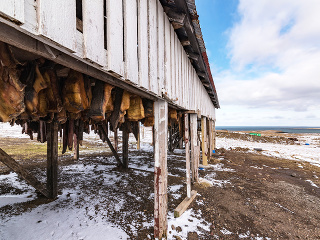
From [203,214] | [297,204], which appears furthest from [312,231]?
[203,214]

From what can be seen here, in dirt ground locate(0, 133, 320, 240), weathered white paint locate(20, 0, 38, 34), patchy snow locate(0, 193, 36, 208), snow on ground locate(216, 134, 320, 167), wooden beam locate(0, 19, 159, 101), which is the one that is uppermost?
weathered white paint locate(20, 0, 38, 34)

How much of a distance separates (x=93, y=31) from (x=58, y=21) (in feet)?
0.97

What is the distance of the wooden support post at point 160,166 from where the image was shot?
2801 mm

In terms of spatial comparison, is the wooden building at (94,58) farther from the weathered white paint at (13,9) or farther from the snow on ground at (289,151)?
the snow on ground at (289,151)

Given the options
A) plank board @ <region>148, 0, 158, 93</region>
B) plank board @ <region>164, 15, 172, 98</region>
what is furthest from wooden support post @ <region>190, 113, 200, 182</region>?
plank board @ <region>148, 0, 158, 93</region>

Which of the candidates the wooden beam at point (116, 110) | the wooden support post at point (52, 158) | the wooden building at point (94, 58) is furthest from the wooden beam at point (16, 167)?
the wooden beam at point (116, 110)

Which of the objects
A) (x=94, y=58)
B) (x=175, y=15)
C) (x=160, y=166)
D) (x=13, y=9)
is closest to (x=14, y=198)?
(x=160, y=166)

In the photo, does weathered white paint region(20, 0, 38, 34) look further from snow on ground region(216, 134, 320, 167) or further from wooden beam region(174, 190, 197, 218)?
snow on ground region(216, 134, 320, 167)

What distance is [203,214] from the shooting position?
13.1 feet

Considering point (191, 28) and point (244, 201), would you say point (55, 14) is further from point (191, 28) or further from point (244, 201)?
point (244, 201)

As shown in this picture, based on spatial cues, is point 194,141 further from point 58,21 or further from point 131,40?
point 58,21

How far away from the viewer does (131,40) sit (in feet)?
5.63

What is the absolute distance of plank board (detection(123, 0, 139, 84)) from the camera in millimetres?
1604

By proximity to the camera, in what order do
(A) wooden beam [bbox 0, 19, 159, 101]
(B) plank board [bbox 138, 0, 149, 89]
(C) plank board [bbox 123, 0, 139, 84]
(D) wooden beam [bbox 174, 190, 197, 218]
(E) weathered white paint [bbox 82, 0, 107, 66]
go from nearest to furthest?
1. (A) wooden beam [bbox 0, 19, 159, 101]
2. (E) weathered white paint [bbox 82, 0, 107, 66]
3. (C) plank board [bbox 123, 0, 139, 84]
4. (B) plank board [bbox 138, 0, 149, 89]
5. (D) wooden beam [bbox 174, 190, 197, 218]
